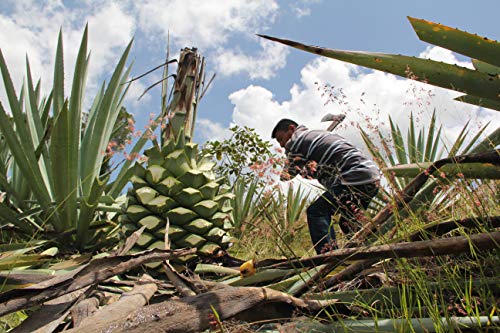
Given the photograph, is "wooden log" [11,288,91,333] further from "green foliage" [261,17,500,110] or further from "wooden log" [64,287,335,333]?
"green foliage" [261,17,500,110]

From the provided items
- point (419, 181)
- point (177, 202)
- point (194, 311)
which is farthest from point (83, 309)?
point (177, 202)

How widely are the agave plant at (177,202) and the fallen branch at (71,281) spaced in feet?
2.73

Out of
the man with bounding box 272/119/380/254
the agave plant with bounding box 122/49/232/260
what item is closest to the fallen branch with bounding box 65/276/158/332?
the agave plant with bounding box 122/49/232/260

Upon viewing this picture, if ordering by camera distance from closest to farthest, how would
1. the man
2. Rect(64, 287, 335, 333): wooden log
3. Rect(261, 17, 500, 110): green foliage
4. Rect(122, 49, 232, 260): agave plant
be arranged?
1. Rect(64, 287, 335, 333): wooden log
2. Rect(261, 17, 500, 110): green foliage
3. Rect(122, 49, 232, 260): agave plant
4. the man

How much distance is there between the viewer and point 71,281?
3.28 feet

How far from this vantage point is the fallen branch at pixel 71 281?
900 millimetres

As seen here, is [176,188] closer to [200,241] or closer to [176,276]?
[200,241]

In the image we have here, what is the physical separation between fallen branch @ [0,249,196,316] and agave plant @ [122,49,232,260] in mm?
832

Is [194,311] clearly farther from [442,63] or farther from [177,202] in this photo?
[177,202]

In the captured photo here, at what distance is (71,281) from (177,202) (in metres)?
1.13

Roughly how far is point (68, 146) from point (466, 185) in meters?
1.83

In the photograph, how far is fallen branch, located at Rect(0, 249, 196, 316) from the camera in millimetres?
900

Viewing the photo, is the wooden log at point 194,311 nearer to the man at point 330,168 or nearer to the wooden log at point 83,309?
the wooden log at point 83,309

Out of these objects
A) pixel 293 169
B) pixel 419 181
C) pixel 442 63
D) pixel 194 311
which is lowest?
pixel 194 311
